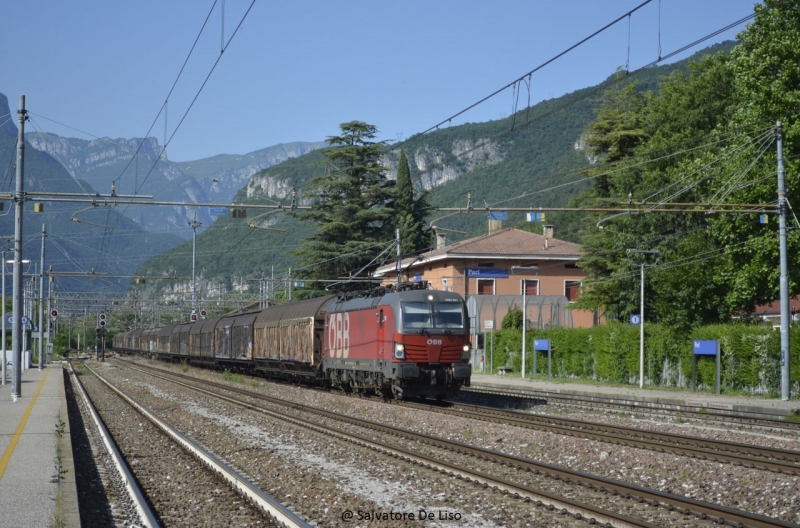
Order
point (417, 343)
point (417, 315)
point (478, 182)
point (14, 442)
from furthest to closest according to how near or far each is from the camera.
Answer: point (478, 182)
point (417, 315)
point (417, 343)
point (14, 442)

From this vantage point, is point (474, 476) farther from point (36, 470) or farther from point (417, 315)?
point (417, 315)

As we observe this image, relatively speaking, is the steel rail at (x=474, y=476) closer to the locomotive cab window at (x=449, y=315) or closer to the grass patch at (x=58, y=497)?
the locomotive cab window at (x=449, y=315)

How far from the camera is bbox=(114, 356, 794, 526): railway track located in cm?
941

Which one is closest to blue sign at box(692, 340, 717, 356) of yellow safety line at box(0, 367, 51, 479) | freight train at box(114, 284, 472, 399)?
freight train at box(114, 284, 472, 399)

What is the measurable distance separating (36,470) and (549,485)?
6.83 meters

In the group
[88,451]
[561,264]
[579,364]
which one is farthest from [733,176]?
[561,264]

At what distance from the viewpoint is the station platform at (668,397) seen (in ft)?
81.7

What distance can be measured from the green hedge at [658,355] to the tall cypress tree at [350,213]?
17.7 m

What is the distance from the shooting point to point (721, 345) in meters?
32.2

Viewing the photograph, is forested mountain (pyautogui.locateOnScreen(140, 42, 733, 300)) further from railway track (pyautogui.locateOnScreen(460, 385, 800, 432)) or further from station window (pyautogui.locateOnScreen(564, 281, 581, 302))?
railway track (pyautogui.locateOnScreen(460, 385, 800, 432))

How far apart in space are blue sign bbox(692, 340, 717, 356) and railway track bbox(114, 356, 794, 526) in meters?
16.7

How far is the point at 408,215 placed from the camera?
7119 centimetres

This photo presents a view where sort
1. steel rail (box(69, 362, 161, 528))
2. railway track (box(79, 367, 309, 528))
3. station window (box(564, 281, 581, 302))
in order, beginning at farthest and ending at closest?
station window (box(564, 281, 581, 302)) < railway track (box(79, 367, 309, 528)) < steel rail (box(69, 362, 161, 528))

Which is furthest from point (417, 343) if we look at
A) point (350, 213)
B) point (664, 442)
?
point (350, 213)
